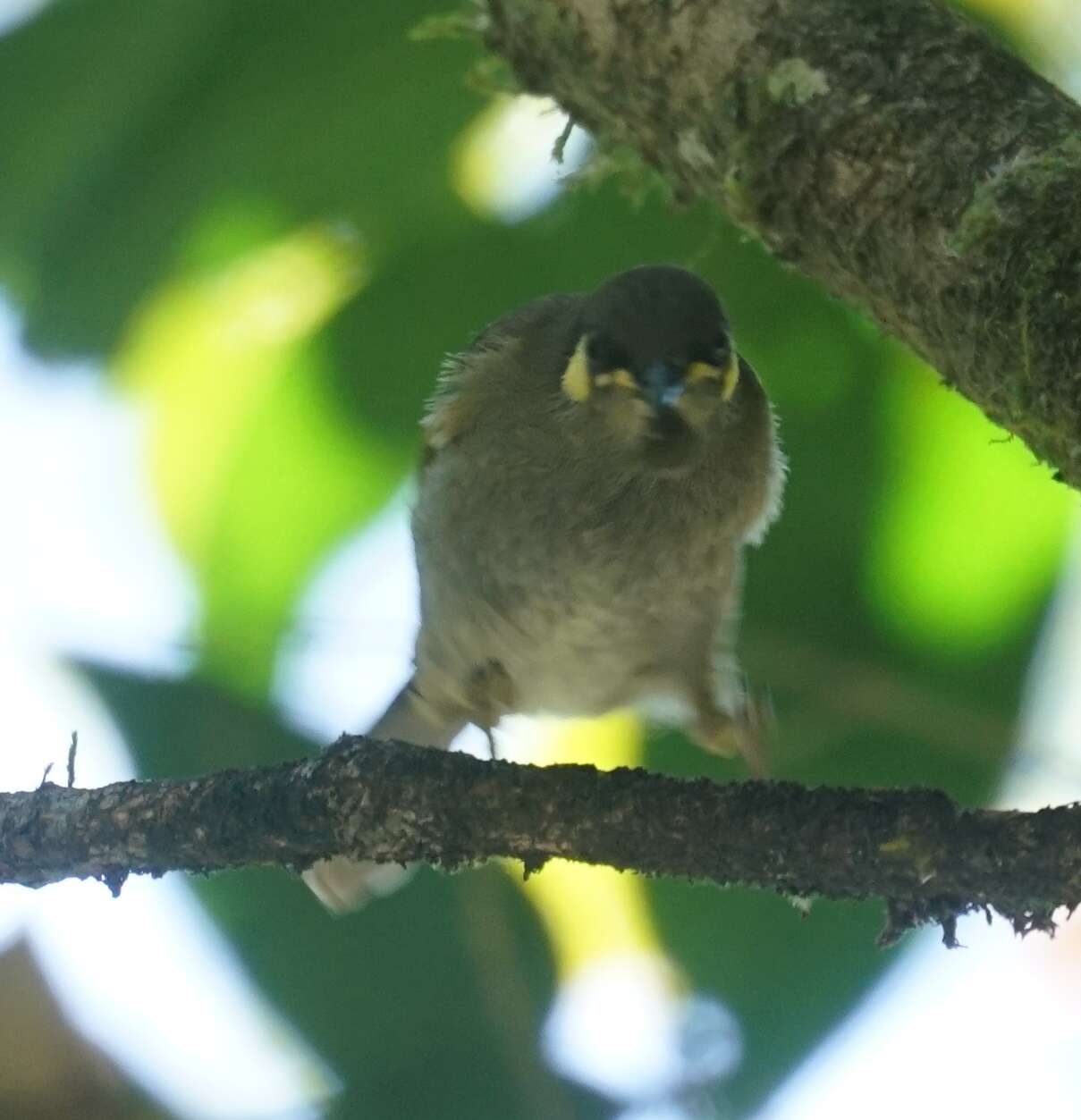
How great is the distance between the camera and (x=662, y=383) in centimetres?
159

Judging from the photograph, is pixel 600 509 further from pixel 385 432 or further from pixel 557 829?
pixel 385 432

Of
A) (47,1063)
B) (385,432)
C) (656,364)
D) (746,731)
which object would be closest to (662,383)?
(656,364)

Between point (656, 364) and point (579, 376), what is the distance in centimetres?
11

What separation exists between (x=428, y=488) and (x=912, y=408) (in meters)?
0.99

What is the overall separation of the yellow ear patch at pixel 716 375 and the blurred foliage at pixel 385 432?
2.48 feet

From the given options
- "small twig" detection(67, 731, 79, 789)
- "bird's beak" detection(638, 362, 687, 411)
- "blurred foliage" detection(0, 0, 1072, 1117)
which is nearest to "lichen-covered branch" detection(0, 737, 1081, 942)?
"small twig" detection(67, 731, 79, 789)

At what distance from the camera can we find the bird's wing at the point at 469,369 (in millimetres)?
1823

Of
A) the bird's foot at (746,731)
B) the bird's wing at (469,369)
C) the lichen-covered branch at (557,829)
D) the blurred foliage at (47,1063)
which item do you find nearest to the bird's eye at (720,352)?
the bird's wing at (469,369)

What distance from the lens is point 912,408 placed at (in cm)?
243

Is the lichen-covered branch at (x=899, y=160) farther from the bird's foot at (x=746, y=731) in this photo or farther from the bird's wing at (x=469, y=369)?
the bird's foot at (x=746, y=731)

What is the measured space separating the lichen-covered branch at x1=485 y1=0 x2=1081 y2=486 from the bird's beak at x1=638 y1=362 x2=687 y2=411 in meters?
0.18

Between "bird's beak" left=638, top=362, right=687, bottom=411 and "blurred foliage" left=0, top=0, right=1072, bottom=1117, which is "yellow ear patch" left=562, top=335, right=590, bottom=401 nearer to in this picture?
"bird's beak" left=638, top=362, right=687, bottom=411

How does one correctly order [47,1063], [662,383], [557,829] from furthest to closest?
[47,1063]
[662,383]
[557,829]

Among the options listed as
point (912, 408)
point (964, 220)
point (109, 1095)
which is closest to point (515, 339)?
point (964, 220)
